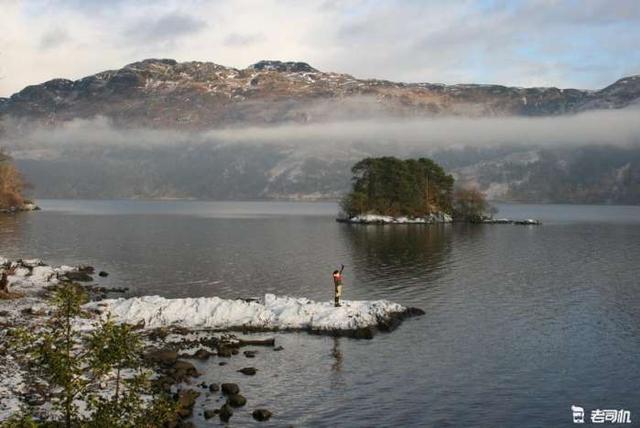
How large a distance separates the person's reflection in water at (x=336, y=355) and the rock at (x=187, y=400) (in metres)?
10.3

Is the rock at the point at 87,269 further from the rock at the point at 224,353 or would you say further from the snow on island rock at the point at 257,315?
the rock at the point at 224,353

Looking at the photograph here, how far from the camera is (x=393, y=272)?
8769 cm

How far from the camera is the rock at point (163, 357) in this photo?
4072cm

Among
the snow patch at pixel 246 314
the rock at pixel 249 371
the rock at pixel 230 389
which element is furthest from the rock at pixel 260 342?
the rock at pixel 230 389

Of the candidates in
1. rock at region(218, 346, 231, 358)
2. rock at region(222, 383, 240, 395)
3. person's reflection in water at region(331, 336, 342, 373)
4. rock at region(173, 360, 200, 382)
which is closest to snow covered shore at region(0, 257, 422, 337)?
person's reflection in water at region(331, 336, 342, 373)

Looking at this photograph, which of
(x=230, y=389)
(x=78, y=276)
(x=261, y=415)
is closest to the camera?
(x=261, y=415)

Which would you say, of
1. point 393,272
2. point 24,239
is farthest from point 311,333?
point 24,239

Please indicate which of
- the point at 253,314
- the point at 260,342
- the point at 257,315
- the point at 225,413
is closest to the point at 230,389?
the point at 225,413

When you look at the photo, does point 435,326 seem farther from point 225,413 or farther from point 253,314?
point 225,413

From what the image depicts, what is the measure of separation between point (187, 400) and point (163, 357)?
28.2ft

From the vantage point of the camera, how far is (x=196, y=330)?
50.5 m

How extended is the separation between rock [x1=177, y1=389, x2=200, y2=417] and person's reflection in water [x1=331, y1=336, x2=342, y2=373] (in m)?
10.3

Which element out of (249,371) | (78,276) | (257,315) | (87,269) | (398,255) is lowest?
(249,371)

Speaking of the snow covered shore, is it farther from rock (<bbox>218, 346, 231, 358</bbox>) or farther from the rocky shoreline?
rock (<bbox>218, 346, 231, 358</bbox>)
